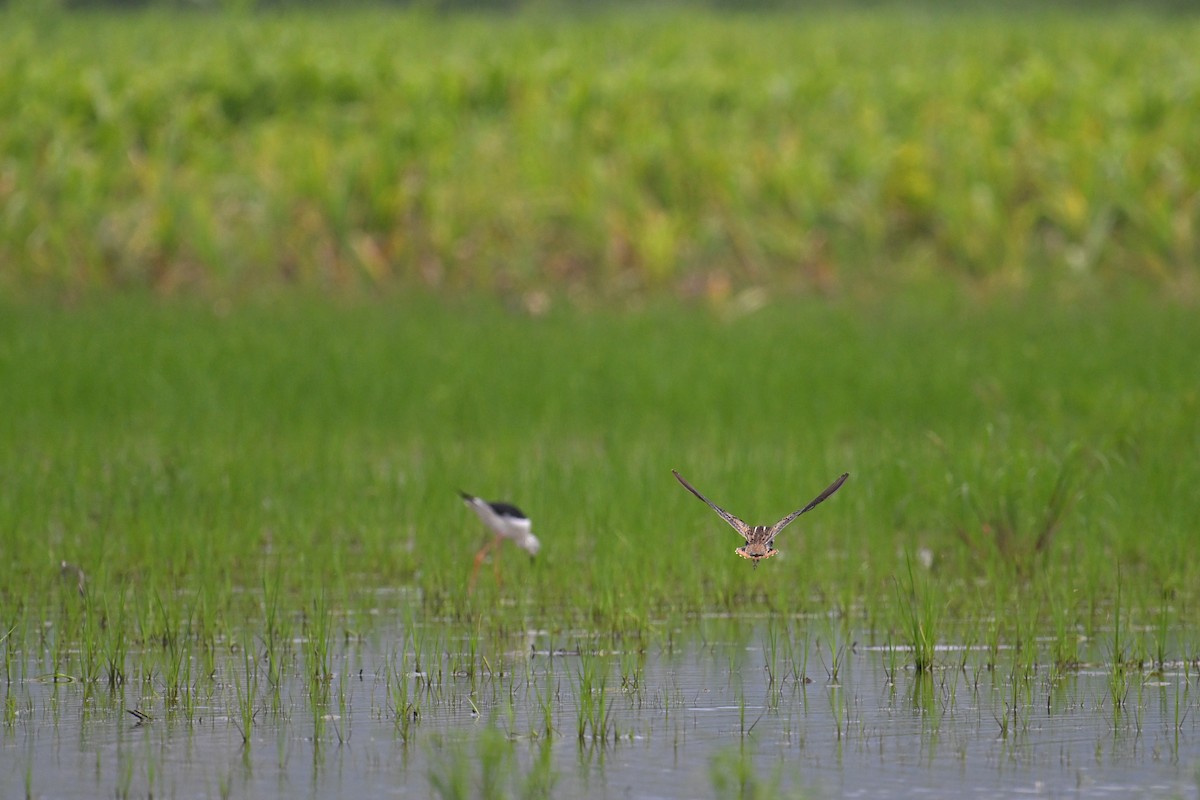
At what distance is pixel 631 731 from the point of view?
4.94 metres

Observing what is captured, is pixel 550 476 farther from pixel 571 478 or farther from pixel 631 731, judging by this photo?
pixel 631 731

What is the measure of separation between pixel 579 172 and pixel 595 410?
5.86 meters

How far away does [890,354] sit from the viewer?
459 inches

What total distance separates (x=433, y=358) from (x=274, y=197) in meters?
4.46

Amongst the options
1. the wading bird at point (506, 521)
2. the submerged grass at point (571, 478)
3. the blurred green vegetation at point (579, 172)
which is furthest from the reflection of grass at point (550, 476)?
the blurred green vegetation at point (579, 172)

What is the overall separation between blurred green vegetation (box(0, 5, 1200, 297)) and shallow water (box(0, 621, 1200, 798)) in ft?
29.9

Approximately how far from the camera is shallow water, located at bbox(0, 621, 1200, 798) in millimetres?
4453

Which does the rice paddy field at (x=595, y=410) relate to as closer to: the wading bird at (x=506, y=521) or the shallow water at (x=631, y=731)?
the shallow water at (x=631, y=731)

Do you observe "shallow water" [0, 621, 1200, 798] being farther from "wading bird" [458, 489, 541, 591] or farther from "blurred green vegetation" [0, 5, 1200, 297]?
"blurred green vegetation" [0, 5, 1200, 297]

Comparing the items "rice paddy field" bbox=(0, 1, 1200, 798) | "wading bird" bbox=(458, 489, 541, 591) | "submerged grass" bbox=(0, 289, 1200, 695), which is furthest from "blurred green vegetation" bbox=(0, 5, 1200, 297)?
"wading bird" bbox=(458, 489, 541, 591)

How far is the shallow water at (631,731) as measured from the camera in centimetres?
445

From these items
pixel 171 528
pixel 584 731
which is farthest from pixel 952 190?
pixel 584 731

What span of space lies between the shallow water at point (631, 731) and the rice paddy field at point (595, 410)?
0.07 ft

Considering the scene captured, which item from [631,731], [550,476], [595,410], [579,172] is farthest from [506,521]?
[579,172]
